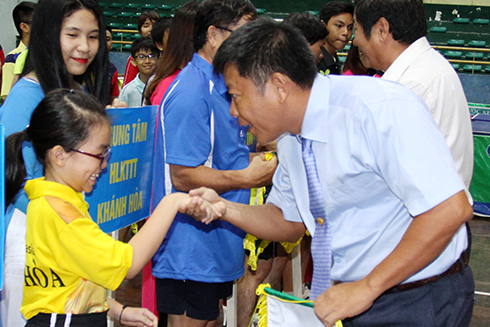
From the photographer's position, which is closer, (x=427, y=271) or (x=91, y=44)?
(x=427, y=271)

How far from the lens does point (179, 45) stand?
2707 millimetres

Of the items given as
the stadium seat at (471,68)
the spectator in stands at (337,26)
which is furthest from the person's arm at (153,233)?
the stadium seat at (471,68)

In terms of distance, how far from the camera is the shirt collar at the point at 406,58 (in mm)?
2021

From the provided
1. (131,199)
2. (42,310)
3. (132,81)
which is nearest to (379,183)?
(42,310)

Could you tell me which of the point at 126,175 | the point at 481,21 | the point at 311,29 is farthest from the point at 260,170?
the point at 481,21

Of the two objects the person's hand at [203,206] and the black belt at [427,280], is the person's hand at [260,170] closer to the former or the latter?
the person's hand at [203,206]

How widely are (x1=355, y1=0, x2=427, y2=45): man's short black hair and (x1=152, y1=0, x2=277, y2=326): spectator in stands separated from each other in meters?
0.49

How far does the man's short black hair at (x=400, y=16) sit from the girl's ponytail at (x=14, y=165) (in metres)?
1.43

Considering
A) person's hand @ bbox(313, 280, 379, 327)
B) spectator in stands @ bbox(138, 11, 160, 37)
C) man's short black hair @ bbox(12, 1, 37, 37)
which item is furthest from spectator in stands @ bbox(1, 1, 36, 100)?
person's hand @ bbox(313, 280, 379, 327)

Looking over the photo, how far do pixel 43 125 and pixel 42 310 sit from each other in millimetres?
535

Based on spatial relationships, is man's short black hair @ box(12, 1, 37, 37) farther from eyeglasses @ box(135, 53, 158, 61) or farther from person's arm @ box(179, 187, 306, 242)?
person's arm @ box(179, 187, 306, 242)

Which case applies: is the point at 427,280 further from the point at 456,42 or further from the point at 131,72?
the point at 456,42

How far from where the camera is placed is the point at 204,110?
1.92 metres

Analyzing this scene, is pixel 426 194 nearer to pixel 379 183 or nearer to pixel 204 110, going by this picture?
pixel 379 183
